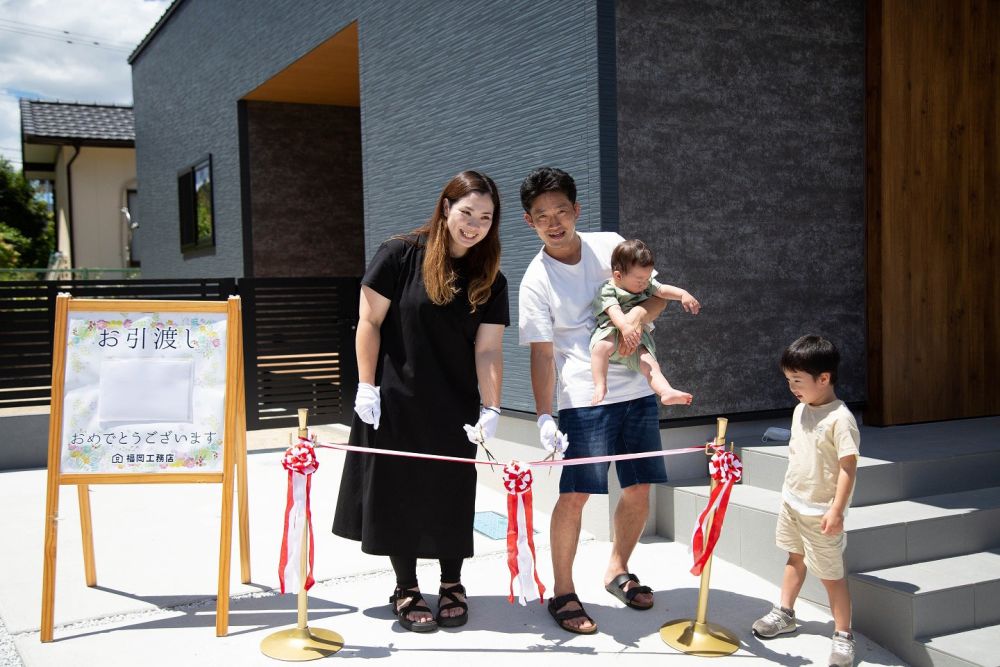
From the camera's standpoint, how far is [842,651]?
9.58ft

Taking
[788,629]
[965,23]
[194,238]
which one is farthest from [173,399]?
[194,238]

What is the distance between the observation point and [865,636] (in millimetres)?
3219

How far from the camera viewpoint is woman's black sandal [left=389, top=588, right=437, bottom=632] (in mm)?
3305

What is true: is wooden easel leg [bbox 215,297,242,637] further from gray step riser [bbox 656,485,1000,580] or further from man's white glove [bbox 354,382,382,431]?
gray step riser [bbox 656,485,1000,580]

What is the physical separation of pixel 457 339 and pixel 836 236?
2.93 m

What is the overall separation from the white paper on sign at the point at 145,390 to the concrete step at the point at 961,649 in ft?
9.37

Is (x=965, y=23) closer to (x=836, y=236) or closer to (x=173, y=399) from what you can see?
(x=836, y=236)

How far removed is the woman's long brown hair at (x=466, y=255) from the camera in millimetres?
3217

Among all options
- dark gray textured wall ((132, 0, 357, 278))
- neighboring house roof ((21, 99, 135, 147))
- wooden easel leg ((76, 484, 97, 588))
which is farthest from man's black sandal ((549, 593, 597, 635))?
neighboring house roof ((21, 99, 135, 147))

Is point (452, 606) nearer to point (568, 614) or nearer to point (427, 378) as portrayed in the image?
point (568, 614)

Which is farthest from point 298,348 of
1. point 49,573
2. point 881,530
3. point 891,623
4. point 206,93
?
point 206,93

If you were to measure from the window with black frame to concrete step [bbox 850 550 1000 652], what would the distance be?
1001 cm

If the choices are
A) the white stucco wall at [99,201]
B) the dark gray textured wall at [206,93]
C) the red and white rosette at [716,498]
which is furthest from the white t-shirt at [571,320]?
the white stucco wall at [99,201]

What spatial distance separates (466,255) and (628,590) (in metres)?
1.52
